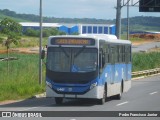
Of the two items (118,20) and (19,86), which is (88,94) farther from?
(118,20)

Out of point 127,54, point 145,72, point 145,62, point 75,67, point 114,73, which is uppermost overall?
point 127,54

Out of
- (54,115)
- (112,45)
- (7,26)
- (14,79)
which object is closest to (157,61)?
(7,26)

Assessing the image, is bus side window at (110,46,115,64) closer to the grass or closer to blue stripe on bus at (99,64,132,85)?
blue stripe on bus at (99,64,132,85)

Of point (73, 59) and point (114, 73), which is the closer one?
point (73, 59)

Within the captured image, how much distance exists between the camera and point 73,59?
25953 mm

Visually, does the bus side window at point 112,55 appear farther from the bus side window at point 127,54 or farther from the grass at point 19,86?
the grass at point 19,86

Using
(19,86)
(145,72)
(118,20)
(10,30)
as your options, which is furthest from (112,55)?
(145,72)

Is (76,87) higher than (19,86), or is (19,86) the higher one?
(76,87)

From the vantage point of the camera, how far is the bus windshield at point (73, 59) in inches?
1021

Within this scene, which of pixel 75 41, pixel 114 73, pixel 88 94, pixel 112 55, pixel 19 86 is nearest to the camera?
pixel 88 94

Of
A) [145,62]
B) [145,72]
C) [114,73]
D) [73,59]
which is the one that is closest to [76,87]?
[73,59]

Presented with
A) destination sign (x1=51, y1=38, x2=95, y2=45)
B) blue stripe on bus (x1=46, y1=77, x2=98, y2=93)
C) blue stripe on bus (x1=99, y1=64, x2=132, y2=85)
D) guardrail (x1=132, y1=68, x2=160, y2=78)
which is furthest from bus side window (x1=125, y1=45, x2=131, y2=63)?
guardrail (x1=132, y1=68, x2=160, y2=78)

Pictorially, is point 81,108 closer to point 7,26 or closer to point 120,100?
point 120,100

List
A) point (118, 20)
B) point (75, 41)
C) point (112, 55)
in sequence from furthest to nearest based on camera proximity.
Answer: point (118, 20)
point (112, 55)
point (75, 41)
